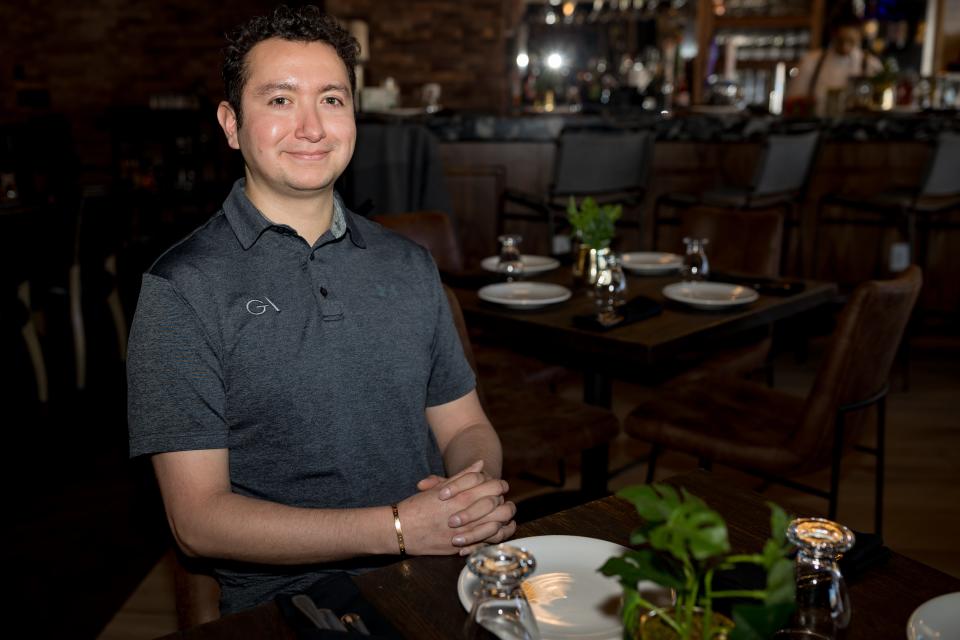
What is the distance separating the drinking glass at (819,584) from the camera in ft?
2.68

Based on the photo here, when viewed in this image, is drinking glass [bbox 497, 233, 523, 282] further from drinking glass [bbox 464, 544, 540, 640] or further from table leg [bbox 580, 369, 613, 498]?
drinking glass [bbox 464, 544, 540, 640]

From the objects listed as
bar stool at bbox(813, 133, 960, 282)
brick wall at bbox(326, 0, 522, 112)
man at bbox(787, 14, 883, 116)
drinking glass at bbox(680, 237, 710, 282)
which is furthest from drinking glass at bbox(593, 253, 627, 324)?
brick wall at bbox(326, 0, 522, 112)

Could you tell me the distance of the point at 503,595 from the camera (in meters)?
0.72

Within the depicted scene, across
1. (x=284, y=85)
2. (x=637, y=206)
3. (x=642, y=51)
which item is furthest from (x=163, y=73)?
(x=284, y=85)

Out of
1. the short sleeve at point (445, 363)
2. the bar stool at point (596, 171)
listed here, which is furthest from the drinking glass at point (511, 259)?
the bar stool at point (596, 171)

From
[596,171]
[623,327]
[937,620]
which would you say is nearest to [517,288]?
[623,327]

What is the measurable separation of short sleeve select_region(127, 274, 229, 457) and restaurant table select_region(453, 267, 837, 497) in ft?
3.35

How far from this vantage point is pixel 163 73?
8641 millimetres

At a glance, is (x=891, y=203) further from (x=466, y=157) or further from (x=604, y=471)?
(x=604, y=471)

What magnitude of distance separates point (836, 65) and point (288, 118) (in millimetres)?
5731

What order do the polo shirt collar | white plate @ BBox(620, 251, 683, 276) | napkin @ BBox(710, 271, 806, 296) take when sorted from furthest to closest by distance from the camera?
white plate @ BBox(620, 251, 683, 276) → napkin @ BBox(710, 271, 806, 296) → the polo shirt collar

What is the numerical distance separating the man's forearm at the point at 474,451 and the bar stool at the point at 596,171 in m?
2.86

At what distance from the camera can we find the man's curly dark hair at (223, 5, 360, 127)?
1353mm

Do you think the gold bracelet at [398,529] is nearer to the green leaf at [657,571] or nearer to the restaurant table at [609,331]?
the green leaf at [657,571]
